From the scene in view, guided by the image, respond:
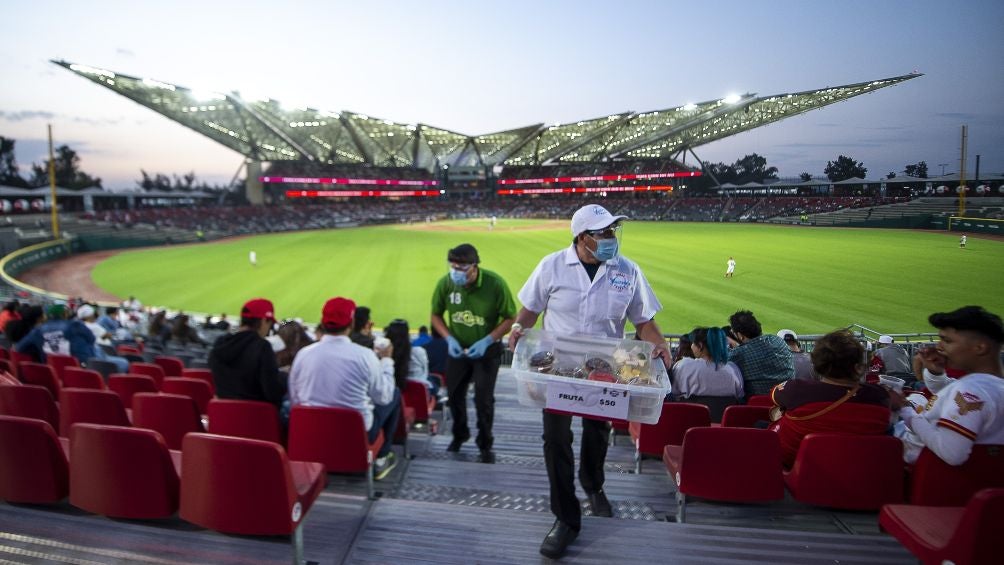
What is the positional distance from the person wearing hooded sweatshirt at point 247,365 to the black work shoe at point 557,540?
229 centimetres

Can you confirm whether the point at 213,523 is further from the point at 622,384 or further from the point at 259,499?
the point at 622,384

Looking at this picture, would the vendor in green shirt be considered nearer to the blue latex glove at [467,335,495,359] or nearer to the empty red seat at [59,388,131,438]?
the blue latex glove at [467,335,495,359]

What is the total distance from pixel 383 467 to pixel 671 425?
2297mm

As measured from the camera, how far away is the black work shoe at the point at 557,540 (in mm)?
2648

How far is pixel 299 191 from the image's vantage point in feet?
254

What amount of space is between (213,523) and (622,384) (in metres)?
2.16

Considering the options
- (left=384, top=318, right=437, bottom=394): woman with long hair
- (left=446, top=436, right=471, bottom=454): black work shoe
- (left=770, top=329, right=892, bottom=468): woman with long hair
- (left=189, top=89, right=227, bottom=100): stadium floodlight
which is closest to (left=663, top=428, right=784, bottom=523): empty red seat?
(left=770, top=329, right=892, bottom=468): woman with long hair

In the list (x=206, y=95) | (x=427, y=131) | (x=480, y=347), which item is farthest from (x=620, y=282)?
(x=427, y=131)

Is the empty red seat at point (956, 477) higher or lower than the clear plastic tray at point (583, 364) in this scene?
lower

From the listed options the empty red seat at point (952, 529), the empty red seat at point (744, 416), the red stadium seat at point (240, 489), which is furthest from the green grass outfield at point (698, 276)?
the red stadium seat at point (240, 489)

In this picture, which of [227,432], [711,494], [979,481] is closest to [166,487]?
[227,432]

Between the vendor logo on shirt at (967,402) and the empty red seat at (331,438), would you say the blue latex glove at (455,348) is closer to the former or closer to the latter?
the empty red seat at (331,438)

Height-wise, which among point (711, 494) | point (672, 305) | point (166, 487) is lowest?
point (672, 305)

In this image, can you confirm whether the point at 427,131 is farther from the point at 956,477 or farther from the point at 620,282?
the point at 956,477
